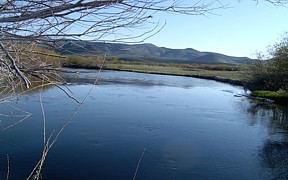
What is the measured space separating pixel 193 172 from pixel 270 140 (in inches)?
183

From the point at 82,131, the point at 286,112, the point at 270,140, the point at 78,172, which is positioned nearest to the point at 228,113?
the point at 286,112

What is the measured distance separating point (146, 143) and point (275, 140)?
461cm

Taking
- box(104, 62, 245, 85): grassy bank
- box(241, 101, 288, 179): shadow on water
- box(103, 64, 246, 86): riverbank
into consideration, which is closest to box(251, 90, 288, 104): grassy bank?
box(241, 101, 288, 179): shadow on water

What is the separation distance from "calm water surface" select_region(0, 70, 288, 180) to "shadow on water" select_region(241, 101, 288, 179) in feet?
0.09

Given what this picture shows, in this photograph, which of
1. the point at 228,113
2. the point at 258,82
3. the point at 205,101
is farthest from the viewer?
the point at 258,82

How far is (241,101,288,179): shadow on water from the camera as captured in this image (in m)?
9.38

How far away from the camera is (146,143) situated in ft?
35.3

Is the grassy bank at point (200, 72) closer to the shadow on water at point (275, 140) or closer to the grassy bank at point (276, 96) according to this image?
the grassy bank at point (276, 96)

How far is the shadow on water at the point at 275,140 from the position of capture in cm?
938

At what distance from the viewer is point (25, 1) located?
74.5 inches

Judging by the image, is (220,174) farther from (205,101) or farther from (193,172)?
(205,101)

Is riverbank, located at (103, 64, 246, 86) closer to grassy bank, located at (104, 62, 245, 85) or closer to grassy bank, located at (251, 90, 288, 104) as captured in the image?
grassy bank, located at (104, 62, 245, 85)

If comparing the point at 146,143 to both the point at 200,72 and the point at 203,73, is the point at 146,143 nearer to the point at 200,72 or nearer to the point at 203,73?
the point at 203,73

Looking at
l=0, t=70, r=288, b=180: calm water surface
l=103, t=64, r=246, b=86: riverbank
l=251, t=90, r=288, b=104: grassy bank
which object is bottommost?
l=0, t=70, r=288, b=180: calm water surface
